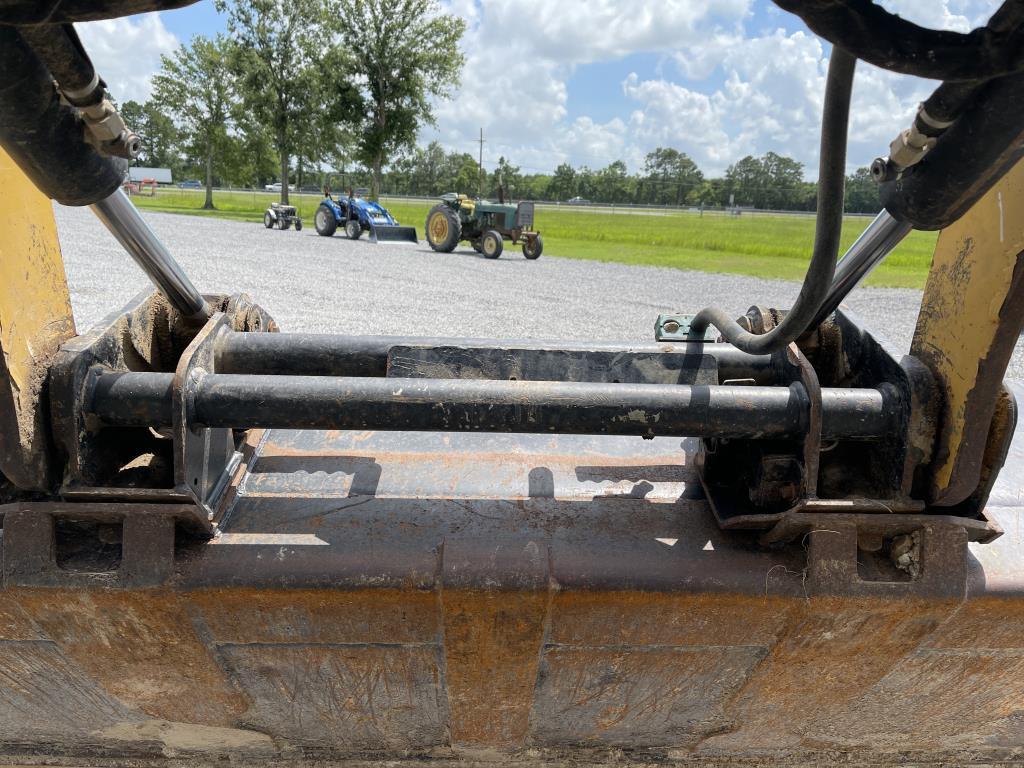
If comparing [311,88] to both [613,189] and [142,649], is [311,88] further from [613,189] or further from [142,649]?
[613,189]

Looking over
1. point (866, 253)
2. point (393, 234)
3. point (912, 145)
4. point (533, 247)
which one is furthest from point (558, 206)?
point (912, 145)

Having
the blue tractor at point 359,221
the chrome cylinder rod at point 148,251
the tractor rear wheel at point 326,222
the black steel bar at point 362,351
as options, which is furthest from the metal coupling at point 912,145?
the tractor rear wheel at point 326,222

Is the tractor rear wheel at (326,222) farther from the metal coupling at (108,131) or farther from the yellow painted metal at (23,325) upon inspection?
the metal coupling at (108,131)

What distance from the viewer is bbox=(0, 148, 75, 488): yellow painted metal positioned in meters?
1.34

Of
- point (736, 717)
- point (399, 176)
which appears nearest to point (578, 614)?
point (736, 717)

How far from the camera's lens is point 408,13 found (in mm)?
39406

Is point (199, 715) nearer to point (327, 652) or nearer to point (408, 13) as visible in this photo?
point (327, 652)

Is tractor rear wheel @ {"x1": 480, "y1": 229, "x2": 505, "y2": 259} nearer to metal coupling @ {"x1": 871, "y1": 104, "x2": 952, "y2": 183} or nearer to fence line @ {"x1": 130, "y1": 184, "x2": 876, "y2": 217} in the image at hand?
metal coupling @ {"x1": 871, "y1": 104, "x2": 952, "y2": 183}

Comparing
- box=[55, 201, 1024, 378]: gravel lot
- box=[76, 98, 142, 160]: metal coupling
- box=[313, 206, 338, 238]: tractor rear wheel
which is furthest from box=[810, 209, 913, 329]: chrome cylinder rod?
box=[313, 206, 338, 238]: tractor rear wheel

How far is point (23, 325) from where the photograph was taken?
4.64 feet

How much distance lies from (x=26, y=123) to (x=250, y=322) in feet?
3.31

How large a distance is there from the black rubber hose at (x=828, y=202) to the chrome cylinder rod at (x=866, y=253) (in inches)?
3.9

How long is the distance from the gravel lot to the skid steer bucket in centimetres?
59

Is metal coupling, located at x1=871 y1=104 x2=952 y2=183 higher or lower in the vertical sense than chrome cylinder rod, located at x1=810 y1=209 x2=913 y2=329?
higher
